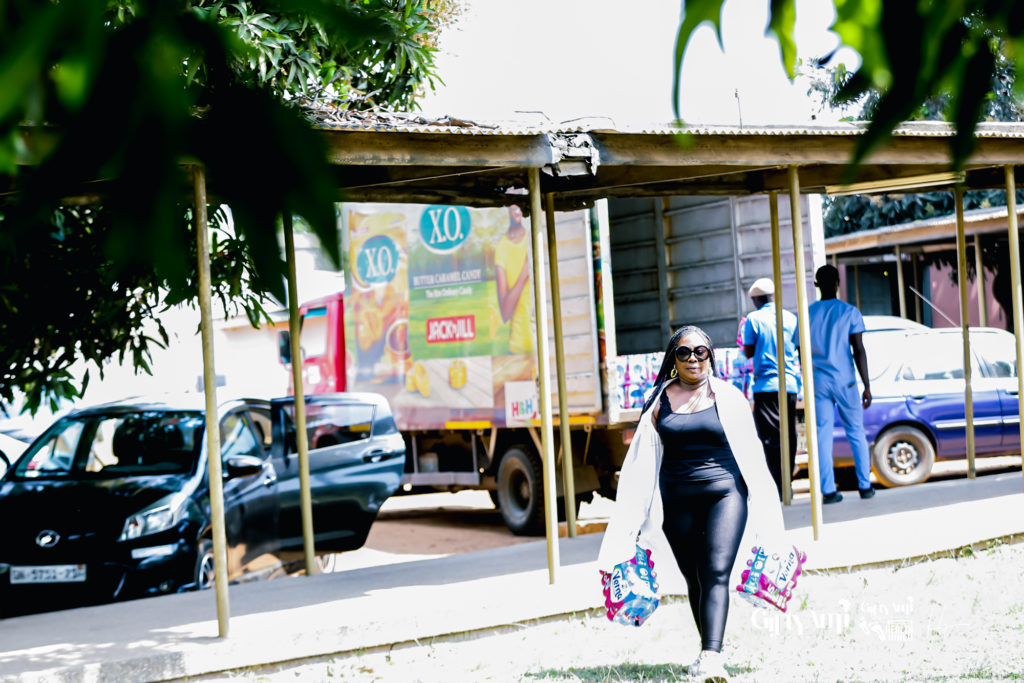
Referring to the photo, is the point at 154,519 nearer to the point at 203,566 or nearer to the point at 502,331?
the point at 203,566

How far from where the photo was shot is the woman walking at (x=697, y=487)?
17.2 ft

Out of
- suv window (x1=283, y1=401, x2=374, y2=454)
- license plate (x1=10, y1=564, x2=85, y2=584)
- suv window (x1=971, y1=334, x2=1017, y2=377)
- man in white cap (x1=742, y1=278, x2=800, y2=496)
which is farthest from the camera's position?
suv window (x1=971, y1=334, x2=1017, y2=377)

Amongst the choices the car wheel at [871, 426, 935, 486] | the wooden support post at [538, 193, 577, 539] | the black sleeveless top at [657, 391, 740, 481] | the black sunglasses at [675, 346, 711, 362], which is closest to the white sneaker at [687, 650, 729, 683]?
the black sleeveless top at [657, 391, 740, 481]

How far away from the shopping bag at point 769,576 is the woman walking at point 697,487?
95 millimetres

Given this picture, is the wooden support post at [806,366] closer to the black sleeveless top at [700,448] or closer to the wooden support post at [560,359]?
the wooden support post at [560,359]

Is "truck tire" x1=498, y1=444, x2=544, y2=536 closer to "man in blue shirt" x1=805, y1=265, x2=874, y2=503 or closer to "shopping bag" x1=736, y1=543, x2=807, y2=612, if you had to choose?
"man in blue shirt" x1=805, y1=265, x2=874, y2=503

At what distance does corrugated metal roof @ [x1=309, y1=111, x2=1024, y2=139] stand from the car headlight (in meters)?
2.97

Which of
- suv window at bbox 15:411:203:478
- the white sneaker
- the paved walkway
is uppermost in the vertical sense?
suv window at bbox 15:411:203:478

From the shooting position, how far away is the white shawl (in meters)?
5.29

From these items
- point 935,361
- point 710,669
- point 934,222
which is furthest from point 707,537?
point 934,222

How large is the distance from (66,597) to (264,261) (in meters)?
7.32

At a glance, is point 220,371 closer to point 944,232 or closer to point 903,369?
point 944,232

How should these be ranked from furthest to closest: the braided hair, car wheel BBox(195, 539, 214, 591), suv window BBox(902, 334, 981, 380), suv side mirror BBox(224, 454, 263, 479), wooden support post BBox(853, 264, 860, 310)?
wooden support post BBox(853, 264, 860, 310) < suv window BBox(902, 334, 981, 380) < suv side mirror BBox(224, 454, 263, 479) < car wheel BBox(195, 539, 214, 591) < the braided hair

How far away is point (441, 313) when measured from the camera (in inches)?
473
